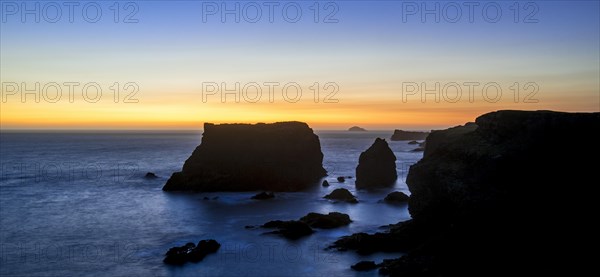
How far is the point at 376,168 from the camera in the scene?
268ft

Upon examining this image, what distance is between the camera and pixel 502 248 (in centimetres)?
2838

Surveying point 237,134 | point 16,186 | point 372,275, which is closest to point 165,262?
point 372,275

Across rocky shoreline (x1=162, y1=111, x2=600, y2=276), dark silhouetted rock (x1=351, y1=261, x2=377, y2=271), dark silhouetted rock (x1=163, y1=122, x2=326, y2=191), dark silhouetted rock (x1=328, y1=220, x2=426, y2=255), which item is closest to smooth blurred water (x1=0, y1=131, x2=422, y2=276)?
dark silhouetted rock (x1=351, y1=261, x2=377, y2=271)

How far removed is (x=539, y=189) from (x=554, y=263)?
442 centimetres

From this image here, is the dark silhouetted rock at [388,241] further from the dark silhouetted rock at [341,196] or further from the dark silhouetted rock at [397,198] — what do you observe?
the dark silhouetted rock at [341,196]

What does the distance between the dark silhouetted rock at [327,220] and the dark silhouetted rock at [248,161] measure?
29931 mm

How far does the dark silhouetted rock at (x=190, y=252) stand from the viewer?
35.9m

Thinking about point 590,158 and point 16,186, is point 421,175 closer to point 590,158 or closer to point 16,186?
point 590,158

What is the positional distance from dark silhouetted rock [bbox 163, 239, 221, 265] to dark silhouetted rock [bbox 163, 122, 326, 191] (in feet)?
123

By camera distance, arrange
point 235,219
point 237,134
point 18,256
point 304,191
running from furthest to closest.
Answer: point 237,134 < point 304,191 < point 235,219 < point 18,256

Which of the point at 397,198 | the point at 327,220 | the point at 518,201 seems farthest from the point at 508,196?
the point at 397,198

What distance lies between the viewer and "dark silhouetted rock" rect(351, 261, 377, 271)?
106 ft

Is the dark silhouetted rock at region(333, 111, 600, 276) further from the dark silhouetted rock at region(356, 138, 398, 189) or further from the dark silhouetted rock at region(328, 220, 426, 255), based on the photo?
the dark silhouetted rock at region(356, 138, 398, 189)

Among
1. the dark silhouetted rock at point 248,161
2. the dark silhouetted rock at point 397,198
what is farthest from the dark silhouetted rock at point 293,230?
the dark silhouetted rock at point 248,161
